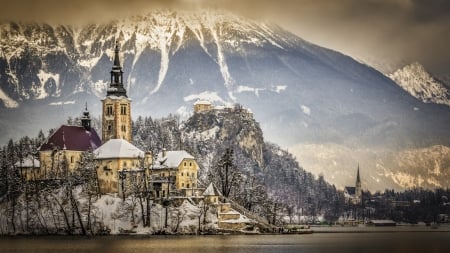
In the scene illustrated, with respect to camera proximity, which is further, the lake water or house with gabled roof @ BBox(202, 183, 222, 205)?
house with gabled roof @ BBox(202, 183, 222, 205)

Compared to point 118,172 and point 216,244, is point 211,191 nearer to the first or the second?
point 118,172

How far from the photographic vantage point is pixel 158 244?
162m

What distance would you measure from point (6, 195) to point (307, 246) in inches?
2490

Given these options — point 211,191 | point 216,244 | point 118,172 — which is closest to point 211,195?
point 211,191

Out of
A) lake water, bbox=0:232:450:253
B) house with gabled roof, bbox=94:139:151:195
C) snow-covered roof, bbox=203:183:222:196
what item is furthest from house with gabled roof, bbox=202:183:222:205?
house with gabled roof, bbox=94:139:151:195

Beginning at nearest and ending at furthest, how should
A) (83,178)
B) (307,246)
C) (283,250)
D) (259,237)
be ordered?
(283,250) < (307,246) < (259,237) < (83,178)

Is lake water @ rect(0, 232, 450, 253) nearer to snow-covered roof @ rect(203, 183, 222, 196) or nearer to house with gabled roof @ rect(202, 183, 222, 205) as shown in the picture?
house with gabled roof @ rect(202, 183, 222, 205)

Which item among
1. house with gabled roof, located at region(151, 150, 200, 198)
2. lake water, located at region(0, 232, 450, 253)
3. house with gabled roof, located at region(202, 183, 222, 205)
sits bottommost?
lake water, located at region(0, 232, 450, 253)

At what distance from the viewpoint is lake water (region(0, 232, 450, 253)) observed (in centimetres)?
15338

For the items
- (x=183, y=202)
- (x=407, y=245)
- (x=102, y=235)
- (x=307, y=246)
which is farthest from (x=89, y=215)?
(x=407, y=245)

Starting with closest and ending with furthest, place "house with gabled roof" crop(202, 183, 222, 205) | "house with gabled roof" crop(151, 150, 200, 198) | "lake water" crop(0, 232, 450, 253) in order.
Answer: "lake water" crop(0, 232, 450, 253) → "house with gabled roof" crop(202, 183, 222, 205) → "house with gabled roof" crop(151, 150, 200, 198)

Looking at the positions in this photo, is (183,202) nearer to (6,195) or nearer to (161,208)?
(161,208)

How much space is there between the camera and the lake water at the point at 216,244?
503 feet

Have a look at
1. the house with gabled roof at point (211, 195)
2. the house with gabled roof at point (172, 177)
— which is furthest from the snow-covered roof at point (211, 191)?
the house with gabled roof at point (172, 177)
